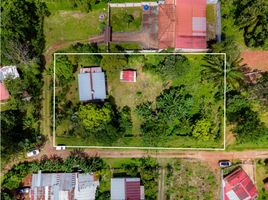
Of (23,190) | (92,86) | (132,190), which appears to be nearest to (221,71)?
(92,86)

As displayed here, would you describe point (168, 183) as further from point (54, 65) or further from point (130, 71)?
point (54, 65)

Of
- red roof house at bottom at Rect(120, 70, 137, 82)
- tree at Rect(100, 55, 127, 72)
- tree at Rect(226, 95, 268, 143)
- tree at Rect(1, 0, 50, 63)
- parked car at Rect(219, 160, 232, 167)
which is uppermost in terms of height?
tree at Rect(1, 0, 50, 63)

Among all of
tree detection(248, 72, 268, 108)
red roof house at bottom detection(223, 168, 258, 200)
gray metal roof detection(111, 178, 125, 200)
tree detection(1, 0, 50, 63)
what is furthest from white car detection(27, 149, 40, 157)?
tree detection(248, 72, 268, 108)

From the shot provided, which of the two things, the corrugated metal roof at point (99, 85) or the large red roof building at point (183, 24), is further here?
the corrugated metal roof at point (99, 85)

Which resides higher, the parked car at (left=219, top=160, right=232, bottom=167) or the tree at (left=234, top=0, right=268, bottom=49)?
the tree at (left=234, top=0, right=268, bottom=49)

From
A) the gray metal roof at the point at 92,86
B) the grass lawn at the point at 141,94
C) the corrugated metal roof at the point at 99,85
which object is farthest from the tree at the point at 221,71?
the gray metal roof at the point at 92,86

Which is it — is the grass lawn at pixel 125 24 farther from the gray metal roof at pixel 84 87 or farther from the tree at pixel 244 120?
the tree at pixel 244 120

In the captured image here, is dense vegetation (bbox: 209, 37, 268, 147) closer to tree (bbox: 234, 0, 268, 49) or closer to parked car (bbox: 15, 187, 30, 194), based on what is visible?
tree (bbox: 234, 0, 268, 49)
